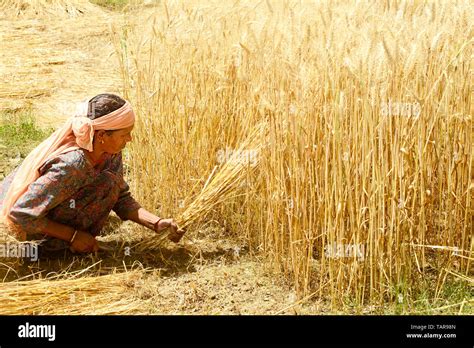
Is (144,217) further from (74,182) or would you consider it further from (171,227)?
(74,182)

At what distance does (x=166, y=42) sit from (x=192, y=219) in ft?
2.76

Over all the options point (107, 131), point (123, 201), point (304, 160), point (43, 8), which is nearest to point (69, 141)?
point (107, 131)

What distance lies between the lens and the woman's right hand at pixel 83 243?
3299 millimetres

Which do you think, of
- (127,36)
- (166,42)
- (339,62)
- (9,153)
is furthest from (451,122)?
(9,153)

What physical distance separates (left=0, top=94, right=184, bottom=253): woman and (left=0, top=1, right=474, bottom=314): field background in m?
0.16

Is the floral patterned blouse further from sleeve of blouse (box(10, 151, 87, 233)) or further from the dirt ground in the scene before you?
the dirt ground

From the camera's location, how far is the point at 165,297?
314 centimetres

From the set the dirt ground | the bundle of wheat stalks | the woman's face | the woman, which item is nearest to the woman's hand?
the woman

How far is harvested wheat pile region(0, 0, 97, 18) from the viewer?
8.49m

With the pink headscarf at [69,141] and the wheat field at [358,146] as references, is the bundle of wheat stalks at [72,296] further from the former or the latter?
the wheat field at [358,146]

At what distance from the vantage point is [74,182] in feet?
10.4

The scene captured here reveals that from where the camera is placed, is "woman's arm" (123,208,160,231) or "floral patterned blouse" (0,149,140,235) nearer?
"floral patterned blouse" (0,149,140,235)

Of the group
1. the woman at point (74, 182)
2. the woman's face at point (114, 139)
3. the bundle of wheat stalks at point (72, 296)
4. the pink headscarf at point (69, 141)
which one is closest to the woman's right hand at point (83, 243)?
the woman at point (74, 182)

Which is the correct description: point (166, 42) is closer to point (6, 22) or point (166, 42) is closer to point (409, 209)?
point (409, 209)
